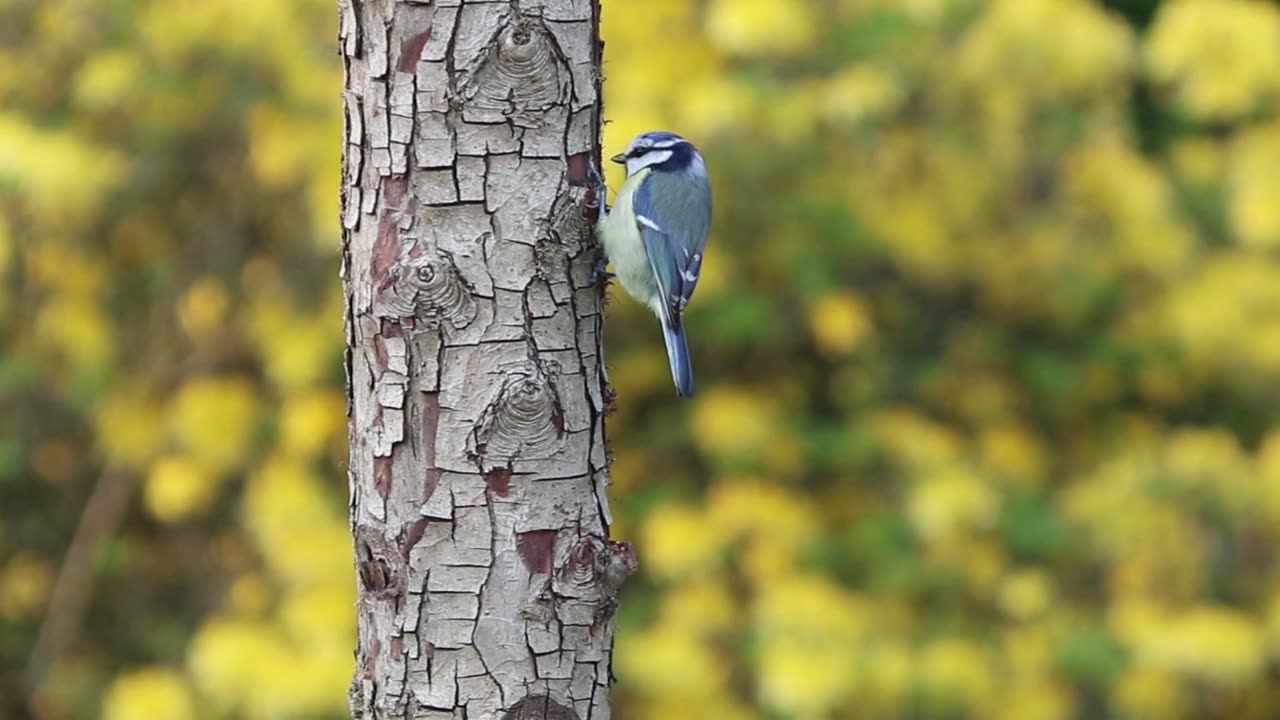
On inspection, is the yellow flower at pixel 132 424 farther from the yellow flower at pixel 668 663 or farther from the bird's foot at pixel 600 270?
the bird's foot at pixel 600 270

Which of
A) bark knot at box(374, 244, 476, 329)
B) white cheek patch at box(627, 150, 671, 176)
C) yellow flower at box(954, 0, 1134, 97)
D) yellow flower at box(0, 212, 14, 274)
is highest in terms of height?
yellow flower at box(954, 0, 1134, 97)

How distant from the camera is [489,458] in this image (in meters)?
2.04

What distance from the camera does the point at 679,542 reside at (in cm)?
432

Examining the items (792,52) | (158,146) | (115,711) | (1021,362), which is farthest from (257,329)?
(1021,362)

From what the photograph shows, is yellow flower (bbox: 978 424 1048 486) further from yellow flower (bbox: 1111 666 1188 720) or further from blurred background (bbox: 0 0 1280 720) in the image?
yellow flower (bbox: 1111 666 1188 720)

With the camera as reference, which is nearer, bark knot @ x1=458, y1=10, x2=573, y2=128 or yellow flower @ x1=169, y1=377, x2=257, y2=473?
bark knot @ x1=458, y1=10, x2=573, y2=128

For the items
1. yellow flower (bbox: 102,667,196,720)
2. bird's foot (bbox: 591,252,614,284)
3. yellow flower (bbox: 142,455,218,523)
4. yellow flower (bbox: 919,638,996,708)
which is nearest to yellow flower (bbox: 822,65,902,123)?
yellow flower (bbox: 919,638,996,708)

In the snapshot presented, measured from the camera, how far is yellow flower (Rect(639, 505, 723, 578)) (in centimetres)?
432

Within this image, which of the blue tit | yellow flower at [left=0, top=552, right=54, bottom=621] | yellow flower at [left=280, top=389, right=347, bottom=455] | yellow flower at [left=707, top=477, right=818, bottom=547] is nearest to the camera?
the blue tit

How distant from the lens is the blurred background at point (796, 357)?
418 cm

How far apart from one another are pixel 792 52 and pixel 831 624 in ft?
5.39

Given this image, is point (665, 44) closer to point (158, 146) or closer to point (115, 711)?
point (158, 146)

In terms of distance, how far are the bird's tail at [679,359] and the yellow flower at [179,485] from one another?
204cm

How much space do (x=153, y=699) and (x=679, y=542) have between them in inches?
64.4
